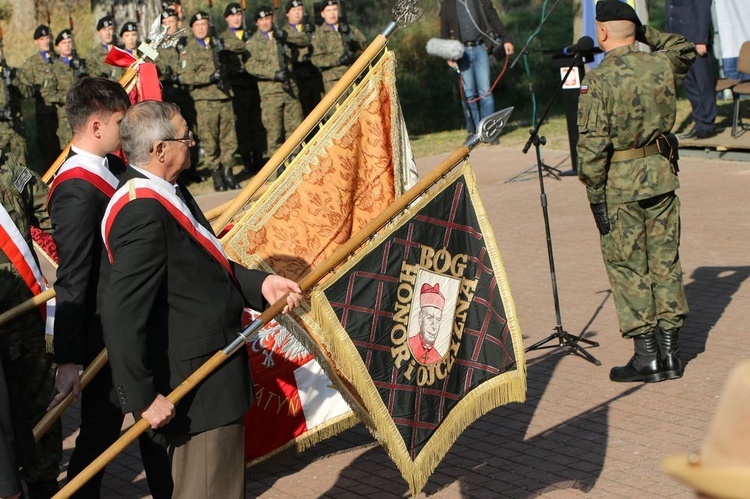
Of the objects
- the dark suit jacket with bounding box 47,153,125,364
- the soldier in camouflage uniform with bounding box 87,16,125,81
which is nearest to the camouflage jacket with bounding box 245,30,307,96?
the soldier in camouflage uniform with bounding box 87,16,125,81

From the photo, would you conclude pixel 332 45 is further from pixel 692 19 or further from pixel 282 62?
pixel 692 19

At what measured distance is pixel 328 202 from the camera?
5789 mm

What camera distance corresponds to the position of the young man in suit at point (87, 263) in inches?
193

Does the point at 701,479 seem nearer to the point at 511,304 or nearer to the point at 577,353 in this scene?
the point at 511,304

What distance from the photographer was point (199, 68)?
53.0 ft

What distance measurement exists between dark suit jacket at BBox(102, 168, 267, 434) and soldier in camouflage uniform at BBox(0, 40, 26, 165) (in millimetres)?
11590

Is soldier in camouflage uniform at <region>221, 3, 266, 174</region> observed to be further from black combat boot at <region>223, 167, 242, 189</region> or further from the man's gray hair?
the man's gray hair

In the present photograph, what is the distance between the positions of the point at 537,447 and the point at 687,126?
10425 mm

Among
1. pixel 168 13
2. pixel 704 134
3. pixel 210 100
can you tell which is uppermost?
pixel 168 13

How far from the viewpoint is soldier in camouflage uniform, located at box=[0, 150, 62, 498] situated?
5.32 m

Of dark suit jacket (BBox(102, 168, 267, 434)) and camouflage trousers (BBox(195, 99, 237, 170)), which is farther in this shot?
camouflage trousers (BBox(195, 99, 237, 170))

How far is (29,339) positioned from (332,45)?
12444mm

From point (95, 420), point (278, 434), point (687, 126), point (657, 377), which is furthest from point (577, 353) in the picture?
point (687, 126)

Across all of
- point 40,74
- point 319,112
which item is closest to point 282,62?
point 40,74
